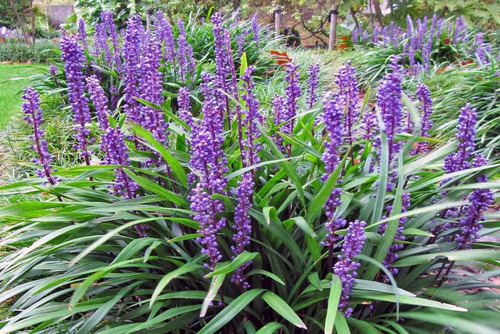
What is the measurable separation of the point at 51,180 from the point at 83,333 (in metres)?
0.77

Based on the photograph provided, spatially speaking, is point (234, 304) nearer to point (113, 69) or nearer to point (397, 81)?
point (397, 81)

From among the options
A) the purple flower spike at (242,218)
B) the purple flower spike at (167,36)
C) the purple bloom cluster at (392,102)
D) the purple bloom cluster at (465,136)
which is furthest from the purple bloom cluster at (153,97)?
the purple flower spike at (167,36)

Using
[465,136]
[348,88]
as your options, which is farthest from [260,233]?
[465,136]

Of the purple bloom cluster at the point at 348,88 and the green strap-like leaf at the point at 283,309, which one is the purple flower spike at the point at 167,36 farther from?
the green strap-like leaf at the point at 283,309

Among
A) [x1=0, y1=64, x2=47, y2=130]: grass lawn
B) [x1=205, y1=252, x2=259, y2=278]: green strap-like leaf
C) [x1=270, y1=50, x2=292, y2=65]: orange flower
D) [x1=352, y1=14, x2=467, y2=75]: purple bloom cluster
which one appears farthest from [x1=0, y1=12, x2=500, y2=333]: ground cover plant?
[x1=270, y1=50, x2=292, y2=65]: orange flower

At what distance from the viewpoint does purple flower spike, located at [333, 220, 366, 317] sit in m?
1.47

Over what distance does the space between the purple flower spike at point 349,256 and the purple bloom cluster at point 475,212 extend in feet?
1.65

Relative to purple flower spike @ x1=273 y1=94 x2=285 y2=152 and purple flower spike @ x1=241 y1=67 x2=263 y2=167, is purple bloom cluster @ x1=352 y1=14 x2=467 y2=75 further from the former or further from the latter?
purple flower spike @ x1=241 y1=67 x2=263 y2=167

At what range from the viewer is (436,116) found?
4734 mm

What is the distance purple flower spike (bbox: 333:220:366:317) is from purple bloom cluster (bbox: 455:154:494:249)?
0.50 metres

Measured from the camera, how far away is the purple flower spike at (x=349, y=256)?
1.47 metres

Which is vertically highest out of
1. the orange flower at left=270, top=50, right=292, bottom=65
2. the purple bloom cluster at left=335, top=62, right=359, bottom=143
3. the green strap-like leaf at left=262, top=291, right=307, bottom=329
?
the purple bloom cluster at left=335, top=62, right=359, bottom=143

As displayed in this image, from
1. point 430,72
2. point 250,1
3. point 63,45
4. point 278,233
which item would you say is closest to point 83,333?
point 278,233

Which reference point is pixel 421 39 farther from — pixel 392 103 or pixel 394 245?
pixel 394 245
